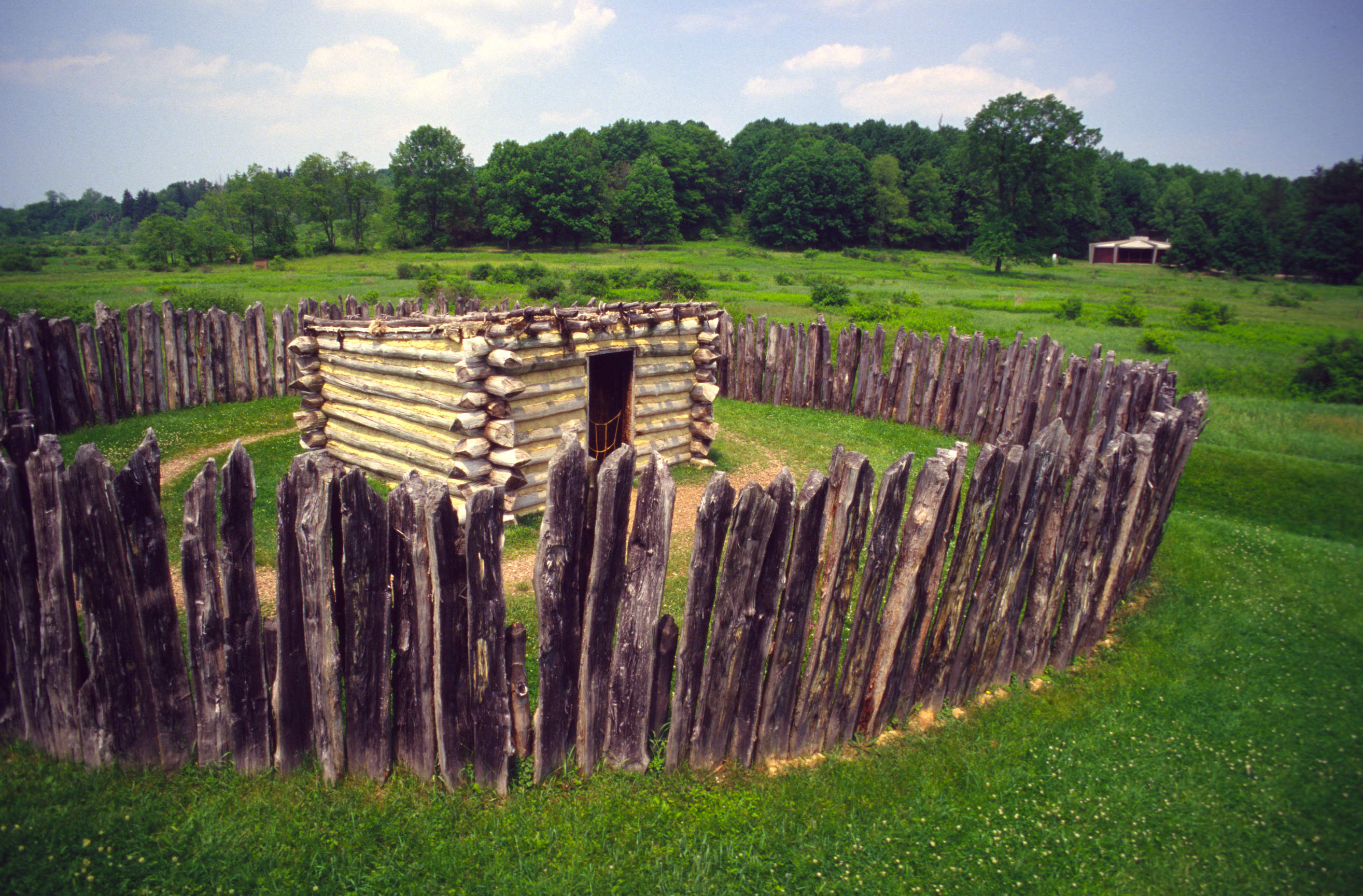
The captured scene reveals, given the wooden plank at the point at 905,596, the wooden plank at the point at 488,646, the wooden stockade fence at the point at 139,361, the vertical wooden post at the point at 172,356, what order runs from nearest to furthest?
the wooden plank at the point at 488,646, the wooden plank at the point at 905,596, the wooden stockade fence at the point at 139,361, the vertical wooden post at the point at 172,356

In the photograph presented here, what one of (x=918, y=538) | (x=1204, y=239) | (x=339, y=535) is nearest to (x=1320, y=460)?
(x=918, y=538)

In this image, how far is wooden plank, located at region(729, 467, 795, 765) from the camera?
4043 mm

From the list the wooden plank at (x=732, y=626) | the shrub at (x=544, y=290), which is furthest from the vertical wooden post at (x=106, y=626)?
the shrub at (x=544, y=290)

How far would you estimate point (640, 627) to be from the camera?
3982 mm

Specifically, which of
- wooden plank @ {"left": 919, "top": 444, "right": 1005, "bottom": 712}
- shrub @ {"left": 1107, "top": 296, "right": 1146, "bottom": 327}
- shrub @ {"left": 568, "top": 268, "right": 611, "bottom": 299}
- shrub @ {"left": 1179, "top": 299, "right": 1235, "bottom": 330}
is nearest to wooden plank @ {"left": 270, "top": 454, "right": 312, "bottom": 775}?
wooden plank @ {"left": 919, "top": 444, "right": 1005, "bottom": 712}

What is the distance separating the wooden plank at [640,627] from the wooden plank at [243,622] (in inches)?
63.3

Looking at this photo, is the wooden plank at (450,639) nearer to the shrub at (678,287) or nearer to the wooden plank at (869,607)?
the wooden plank at (869,607)

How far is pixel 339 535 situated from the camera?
3.75 m

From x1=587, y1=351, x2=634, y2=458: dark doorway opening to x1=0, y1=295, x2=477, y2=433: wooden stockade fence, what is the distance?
479 cm

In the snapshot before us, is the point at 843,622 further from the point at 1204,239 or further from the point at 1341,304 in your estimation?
the point at 1204,239

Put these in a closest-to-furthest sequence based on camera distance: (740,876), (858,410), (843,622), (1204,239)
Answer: (740,876) → (843,622) → (858,410) → (1204,239)

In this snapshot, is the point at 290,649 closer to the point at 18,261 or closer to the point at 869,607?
the point at 869,607

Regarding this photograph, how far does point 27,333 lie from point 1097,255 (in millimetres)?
88737

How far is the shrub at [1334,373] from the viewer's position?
483 inches
